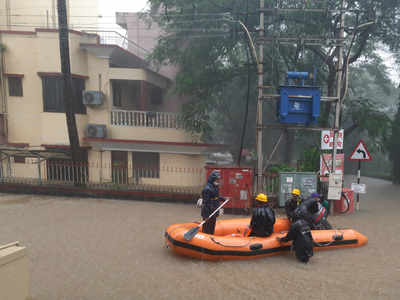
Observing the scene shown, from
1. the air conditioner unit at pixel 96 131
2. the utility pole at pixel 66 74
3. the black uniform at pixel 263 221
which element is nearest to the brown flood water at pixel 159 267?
the black uniform at pixel 263 221

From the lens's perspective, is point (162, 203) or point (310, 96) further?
point (162, 203)

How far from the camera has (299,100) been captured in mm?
7707

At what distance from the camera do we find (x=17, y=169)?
1230 cm

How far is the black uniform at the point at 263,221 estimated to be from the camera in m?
5.53

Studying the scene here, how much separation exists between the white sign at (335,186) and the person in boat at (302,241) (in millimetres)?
3484

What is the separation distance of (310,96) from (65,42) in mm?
8804

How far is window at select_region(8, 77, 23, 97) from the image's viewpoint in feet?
40.2

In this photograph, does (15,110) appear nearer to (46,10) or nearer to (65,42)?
(65,42)

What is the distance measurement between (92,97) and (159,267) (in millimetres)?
9162

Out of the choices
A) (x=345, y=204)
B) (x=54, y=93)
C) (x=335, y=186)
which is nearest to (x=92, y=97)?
(x=54, y=93)

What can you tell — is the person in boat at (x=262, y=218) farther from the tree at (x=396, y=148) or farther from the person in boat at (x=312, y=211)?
the tree at (x=396, y=148)

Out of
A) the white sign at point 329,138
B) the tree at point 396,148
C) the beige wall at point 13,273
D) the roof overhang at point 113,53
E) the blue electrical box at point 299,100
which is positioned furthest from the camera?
the tree at point 396,148

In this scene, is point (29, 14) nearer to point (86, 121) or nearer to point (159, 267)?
point (86, 121)

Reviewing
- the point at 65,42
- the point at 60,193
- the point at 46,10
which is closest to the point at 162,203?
the point at 60,193
